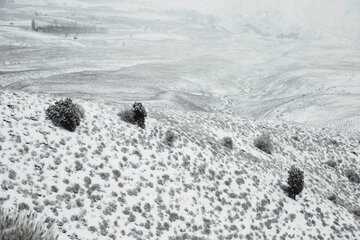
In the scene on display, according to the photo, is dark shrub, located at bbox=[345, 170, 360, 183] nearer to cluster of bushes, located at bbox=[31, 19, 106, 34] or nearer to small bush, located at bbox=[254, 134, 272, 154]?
small bush, located at bbox=[254, 134, 272, 154]

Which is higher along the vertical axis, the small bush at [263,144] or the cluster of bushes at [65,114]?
the cluster of bushes at [65,114]

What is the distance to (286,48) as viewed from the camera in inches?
5463

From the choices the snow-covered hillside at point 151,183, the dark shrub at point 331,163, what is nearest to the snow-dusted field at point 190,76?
the dark shrub at point 331,163

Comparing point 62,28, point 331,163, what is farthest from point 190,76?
point 62,28

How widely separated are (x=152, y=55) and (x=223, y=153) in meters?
78.6

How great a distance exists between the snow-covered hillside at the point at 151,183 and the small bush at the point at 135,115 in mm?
523

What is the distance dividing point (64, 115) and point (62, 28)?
12043cm

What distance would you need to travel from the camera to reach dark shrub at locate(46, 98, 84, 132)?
42.9 feet

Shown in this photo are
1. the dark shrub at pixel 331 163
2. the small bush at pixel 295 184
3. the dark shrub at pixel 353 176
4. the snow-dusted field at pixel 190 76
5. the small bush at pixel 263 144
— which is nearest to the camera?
the small bush at pixel 295 184

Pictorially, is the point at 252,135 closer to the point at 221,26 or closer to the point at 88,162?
the point at 88,162

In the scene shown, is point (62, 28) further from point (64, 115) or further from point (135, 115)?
point (64, 115)

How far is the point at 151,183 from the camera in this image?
1327 centimetres

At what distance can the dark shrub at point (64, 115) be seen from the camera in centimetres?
1307

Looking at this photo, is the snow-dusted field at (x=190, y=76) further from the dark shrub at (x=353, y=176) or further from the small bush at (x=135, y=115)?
the small bush at (x=135, y=115)
